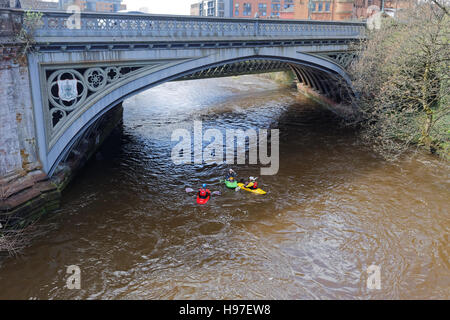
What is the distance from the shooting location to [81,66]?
1164cm

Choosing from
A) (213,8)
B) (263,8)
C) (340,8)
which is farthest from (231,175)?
(213,8)

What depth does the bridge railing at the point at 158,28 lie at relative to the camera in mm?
10883

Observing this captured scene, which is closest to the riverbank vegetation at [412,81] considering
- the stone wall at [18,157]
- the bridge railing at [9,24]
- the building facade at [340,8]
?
the stone wall at [18,157]

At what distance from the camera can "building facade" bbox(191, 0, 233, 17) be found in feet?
210

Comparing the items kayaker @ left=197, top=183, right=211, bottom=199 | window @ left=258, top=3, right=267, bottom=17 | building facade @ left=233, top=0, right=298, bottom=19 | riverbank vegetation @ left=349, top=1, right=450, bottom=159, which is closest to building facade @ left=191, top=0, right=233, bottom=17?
building facade @ left=233, top=0, right=298, bottom=19

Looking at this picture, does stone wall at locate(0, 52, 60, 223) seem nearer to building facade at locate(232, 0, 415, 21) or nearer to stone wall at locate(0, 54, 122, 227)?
stone wall at locate(0, 54, 122, 227)

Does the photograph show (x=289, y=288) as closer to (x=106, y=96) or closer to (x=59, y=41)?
(x=106, y=96)

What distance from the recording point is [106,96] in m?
12.3

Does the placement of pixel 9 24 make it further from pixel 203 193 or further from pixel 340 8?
pixel 340 8

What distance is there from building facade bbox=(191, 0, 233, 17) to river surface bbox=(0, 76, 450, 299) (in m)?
51.7

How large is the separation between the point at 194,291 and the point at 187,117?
1691cm

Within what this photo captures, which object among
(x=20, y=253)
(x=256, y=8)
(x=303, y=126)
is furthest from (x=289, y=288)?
(x=256, y=8)

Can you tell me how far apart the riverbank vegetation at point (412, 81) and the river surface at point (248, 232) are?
1.20m

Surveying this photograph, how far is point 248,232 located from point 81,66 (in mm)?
7510
